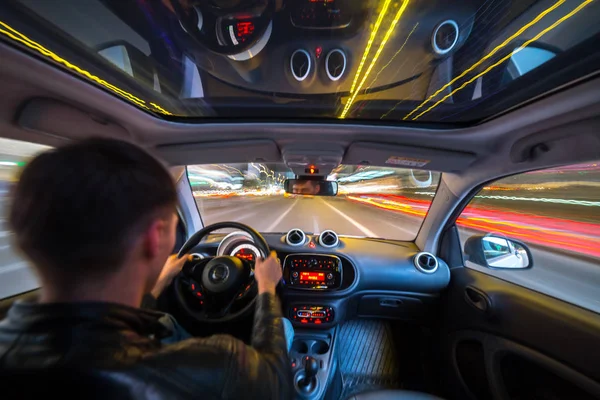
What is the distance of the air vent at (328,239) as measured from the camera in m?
3.07

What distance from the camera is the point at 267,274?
5.32 ft

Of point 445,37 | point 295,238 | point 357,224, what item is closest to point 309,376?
point 295,238

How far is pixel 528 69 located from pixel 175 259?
112 inches

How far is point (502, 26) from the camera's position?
1.52 m

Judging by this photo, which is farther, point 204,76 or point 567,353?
point 204,76

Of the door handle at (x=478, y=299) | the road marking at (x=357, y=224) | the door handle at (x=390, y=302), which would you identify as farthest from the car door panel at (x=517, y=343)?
the road marking at (x=357, y=224)

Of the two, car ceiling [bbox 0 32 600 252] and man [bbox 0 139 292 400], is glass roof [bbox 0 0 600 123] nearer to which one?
car ceiling [bbox 0 32 600 252]

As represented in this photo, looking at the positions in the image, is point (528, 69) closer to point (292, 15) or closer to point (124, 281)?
point (292, 15)

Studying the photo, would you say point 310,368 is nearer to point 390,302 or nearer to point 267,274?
point 390,302

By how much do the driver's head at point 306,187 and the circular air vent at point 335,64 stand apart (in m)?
1.28

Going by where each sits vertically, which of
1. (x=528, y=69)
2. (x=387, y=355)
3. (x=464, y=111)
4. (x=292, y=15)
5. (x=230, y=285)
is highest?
(x=292, y=15)

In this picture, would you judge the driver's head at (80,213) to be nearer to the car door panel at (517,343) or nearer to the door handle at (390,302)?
the car door panel at (517,343)

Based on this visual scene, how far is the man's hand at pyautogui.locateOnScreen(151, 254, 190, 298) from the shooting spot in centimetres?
179

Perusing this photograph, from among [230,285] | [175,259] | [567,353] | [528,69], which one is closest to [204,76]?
[175,259]
